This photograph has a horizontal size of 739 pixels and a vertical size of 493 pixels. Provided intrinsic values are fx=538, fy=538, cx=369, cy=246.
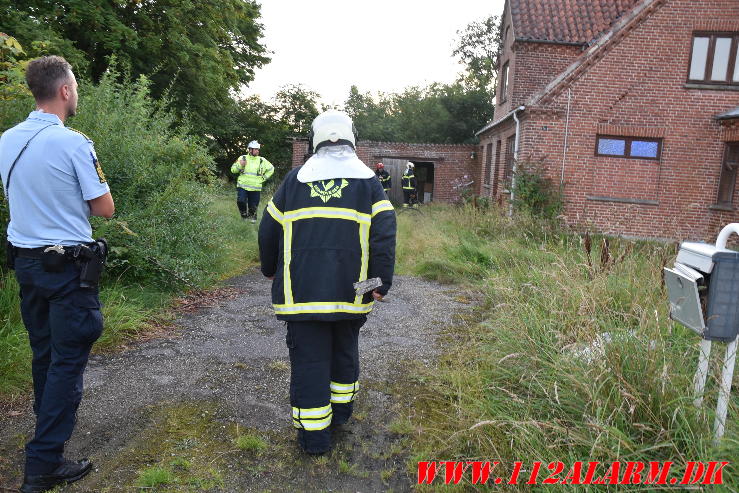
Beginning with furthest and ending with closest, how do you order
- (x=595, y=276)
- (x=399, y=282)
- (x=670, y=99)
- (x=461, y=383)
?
(x=670, y=99) → (x=399, y=282) → (x=595, y=276) → (x=461, y=383)

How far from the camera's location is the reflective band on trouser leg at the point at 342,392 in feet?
11.1

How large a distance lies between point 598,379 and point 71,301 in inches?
108

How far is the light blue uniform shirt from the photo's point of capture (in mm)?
2703

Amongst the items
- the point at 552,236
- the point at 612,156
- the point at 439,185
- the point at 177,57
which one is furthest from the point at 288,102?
the point at 552,236

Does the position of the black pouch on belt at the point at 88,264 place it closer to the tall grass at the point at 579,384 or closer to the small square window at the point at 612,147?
the tall grass at the point at 579,384

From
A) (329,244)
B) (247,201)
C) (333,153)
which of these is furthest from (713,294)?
(247,201)

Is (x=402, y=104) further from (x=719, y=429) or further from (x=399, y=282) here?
(x=719, y=429)

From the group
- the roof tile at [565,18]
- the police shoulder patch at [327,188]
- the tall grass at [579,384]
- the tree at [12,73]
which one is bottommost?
the tall grass at [579,384]

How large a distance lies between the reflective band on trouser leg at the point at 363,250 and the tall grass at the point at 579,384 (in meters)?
0.91

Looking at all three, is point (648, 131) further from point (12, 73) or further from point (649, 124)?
point (12, 73)

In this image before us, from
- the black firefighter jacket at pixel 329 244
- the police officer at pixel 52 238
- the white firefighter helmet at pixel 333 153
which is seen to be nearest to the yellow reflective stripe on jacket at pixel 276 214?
the black firefighter jacket at pixel 329 244

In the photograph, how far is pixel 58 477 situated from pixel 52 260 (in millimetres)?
1114

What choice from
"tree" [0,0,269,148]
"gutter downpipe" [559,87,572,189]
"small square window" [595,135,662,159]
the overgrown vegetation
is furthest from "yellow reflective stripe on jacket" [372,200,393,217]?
"small square window" [595,135,662,159]

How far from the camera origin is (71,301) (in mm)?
2748
